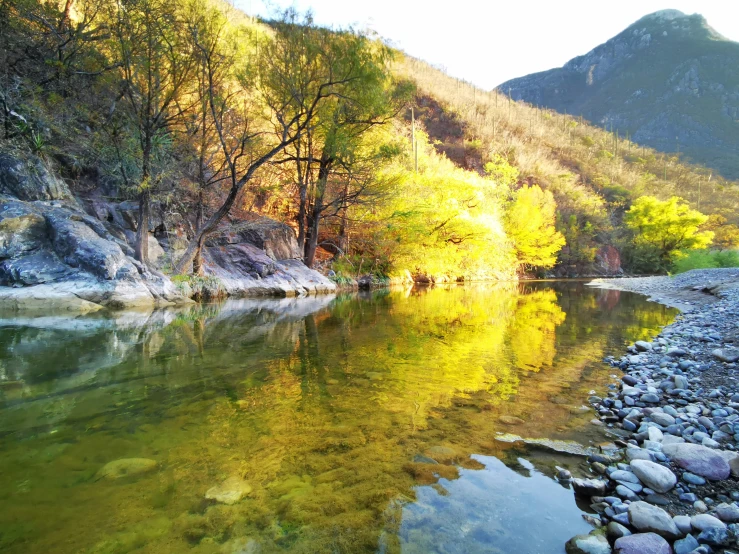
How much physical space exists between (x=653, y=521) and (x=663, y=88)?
141 metres

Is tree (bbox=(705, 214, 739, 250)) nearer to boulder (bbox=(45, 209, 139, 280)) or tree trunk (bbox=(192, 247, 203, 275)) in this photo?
tree trunk (bbox=(192, 247, 203, 275))

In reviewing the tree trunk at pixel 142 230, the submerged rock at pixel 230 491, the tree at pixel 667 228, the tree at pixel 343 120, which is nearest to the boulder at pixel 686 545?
the submerged rock at pixel 230 491

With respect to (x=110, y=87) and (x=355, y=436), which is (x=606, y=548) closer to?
(x=355, y=436)

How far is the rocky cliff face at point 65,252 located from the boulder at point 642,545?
35.9 feet

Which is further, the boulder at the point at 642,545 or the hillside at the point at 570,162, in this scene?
the hillside at the point at 570,162

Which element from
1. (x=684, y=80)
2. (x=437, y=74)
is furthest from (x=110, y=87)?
(x=684, y=80)

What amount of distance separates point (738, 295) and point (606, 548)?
510 inches

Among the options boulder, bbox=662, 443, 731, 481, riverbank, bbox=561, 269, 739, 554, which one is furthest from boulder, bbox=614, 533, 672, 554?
boulder, bbox=662, 443, 731, 481

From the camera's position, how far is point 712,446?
262 cm

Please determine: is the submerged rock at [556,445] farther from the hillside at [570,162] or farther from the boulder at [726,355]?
the hillside at [570,162]

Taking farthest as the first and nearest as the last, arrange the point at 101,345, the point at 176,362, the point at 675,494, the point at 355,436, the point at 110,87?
the point at 110,87 → the point at 101,345 → the point at 176,362 → the point at 355,436 → the point at 675,494

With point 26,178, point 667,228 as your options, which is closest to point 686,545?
point 26,178

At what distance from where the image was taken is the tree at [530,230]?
3422cm

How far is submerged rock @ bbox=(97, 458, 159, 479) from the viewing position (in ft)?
7.44
